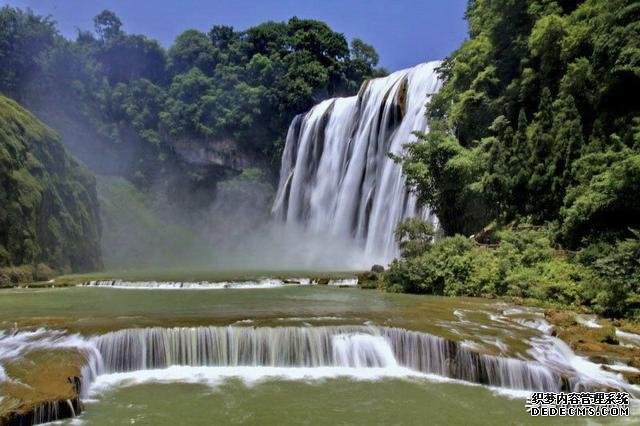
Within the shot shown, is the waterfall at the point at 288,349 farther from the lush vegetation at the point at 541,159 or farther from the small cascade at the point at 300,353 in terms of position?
the lush vegetation at the point at 541,159

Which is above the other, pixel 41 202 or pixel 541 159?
pixel 541 159

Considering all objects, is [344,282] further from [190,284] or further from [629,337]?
[629,337]

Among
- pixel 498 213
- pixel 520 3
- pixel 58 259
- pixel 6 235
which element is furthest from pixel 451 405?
pixel 58 259

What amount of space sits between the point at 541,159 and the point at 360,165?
640 inches

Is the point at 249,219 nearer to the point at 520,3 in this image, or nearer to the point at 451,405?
the point at 520,3

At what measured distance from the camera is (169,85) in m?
58.1

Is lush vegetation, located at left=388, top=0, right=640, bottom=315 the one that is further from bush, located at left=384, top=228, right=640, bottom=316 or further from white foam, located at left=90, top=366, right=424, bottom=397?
white foam, located at left=90, top=366, right=424, bottom=397

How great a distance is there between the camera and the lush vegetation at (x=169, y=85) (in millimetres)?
51094

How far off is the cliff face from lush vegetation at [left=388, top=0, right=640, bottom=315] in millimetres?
18087

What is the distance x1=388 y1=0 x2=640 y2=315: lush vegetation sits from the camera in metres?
15.6

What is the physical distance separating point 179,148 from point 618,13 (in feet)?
145

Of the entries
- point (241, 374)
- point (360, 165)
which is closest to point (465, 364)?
point (241, 374)

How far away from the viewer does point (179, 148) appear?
54.2 m

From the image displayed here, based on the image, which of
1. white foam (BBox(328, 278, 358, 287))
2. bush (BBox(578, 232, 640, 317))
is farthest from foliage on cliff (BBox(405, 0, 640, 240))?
white foam (BBox(328, 278, 358, 287))
